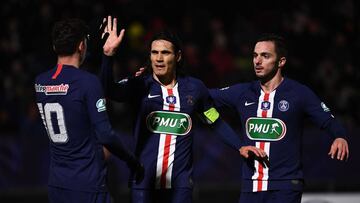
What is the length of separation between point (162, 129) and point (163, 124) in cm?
4

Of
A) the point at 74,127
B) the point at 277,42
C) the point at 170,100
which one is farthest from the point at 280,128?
the point at 74,127

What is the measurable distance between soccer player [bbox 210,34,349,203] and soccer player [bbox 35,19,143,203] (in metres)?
1.31

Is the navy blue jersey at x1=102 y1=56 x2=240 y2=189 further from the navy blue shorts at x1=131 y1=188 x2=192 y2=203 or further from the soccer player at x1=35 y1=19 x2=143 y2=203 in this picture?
the soccer player at x1=35 y1=19 x2=143 y2=203

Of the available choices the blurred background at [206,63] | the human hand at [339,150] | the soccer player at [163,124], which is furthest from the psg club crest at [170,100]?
the blurred background at [206,63]

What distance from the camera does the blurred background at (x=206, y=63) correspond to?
1187cm

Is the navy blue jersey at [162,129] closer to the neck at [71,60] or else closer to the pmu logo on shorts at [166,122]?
the pmu logo on shorts at [166,122]

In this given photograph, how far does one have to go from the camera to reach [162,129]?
5.98 metres

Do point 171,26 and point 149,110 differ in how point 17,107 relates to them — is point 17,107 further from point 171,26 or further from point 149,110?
point 149,110

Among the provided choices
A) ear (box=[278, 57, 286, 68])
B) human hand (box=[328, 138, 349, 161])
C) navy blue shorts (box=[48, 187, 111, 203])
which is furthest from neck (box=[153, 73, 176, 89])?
human hand (box=[328, 138, 349, 161])

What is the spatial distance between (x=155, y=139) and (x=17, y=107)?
252 inches

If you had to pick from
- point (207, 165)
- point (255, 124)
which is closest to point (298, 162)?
point (255, 124)

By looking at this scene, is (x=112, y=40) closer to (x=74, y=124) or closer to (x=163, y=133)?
(x=74, y=124)

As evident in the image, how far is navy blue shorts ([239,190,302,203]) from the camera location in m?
6.04

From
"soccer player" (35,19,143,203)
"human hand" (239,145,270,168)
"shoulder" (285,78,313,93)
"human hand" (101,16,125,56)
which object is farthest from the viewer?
"shoulder" (285,78,313,93)
